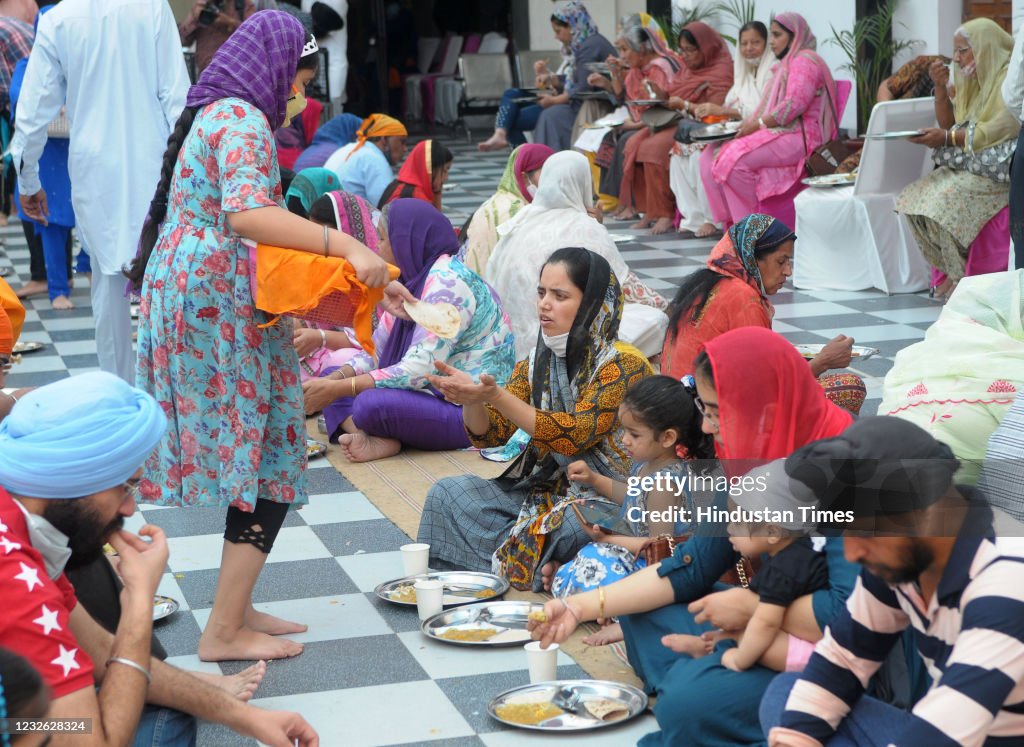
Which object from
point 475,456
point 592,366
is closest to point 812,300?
Result: point 475,456

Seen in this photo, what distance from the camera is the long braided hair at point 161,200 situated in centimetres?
284

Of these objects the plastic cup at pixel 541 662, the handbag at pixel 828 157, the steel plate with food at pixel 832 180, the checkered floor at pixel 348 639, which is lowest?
the checkered floor at pixel 348 639

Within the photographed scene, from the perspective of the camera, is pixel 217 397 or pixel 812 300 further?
pixel 812 300

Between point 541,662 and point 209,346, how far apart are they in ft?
3.02

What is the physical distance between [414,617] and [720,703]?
1052 mm

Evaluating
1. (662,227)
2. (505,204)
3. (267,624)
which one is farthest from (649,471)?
(662,227)

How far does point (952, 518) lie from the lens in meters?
1.74

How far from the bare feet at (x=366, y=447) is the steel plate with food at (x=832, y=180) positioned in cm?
319

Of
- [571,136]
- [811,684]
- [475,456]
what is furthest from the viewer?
[571,136]

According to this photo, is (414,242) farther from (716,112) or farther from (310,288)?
(716,112)

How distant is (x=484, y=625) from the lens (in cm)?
302

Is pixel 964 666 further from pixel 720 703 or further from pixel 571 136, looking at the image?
pixel 571 136

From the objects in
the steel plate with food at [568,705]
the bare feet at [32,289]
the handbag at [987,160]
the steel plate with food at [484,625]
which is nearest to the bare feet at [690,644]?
the steel plate with food at [568,705]

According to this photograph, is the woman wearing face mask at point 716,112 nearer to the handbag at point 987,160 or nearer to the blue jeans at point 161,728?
the handbag at point 987,160
